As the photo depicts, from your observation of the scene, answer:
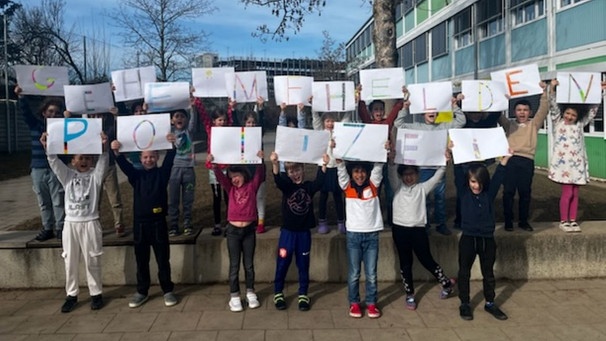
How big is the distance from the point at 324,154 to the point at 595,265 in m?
3.79

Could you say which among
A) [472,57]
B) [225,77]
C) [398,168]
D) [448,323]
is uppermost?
[472,57]

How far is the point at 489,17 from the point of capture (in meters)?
21.3

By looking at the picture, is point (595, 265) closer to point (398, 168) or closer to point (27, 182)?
point (398, 168)

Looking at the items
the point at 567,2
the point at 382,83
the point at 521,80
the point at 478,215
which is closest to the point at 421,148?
the point at 478,215

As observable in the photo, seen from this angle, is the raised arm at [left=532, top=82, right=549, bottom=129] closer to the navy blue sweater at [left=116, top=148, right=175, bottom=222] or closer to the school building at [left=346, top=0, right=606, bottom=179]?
the school building at [left=346, top=0, right=606, bottom=179]

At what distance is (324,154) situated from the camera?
208 inches

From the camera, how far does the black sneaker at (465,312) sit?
498cm

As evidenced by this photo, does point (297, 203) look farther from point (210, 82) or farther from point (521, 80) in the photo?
point (521, 80)

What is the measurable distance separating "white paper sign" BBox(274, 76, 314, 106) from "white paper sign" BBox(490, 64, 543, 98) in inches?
92.8

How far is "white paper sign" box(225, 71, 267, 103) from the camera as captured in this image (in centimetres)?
600

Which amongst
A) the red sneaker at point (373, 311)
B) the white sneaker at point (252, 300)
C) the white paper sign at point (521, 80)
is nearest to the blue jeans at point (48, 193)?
the white sneaker at point (252, 300)

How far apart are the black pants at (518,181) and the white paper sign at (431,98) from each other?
49.1 inches

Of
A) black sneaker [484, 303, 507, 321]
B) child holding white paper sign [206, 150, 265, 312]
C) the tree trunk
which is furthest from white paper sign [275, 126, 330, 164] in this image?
the tree trunk

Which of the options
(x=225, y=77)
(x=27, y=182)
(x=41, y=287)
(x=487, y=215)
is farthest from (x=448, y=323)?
(x=27, y=182)
